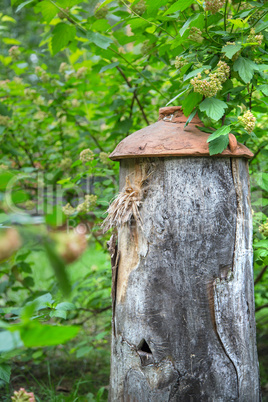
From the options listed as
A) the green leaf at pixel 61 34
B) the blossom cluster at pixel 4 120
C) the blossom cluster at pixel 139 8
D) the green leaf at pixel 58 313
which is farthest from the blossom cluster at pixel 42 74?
the green leaf at pixel 58 313

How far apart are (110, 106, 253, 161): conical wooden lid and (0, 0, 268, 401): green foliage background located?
0.06 metres

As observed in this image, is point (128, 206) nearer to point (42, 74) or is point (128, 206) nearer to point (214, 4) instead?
point (214, 4)

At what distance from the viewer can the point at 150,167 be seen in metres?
1.63

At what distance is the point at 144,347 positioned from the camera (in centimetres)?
164

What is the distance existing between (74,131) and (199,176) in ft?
6.55

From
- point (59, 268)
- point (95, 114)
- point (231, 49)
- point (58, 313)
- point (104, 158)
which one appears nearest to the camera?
point (59, 268)

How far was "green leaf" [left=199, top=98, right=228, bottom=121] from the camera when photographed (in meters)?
1.43

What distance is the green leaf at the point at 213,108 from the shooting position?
4.71 ft

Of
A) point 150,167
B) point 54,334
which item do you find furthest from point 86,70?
point 54,334

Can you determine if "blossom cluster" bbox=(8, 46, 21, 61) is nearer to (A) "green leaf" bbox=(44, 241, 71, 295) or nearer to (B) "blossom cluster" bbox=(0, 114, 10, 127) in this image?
(B) "blossom cluster" bbox=(0, 114, 10, 127)

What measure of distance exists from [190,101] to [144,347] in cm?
113

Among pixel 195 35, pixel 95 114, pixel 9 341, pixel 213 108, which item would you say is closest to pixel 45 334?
pixel 9 341

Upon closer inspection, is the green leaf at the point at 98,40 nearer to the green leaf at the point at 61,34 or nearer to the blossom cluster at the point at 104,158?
the green leaf at the point at 61,34

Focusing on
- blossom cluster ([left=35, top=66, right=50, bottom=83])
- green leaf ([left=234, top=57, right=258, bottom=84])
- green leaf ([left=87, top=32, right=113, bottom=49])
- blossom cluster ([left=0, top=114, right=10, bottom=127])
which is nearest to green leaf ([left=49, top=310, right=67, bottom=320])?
green leaf ([left=234, top=57, right=258, bottom=84])
